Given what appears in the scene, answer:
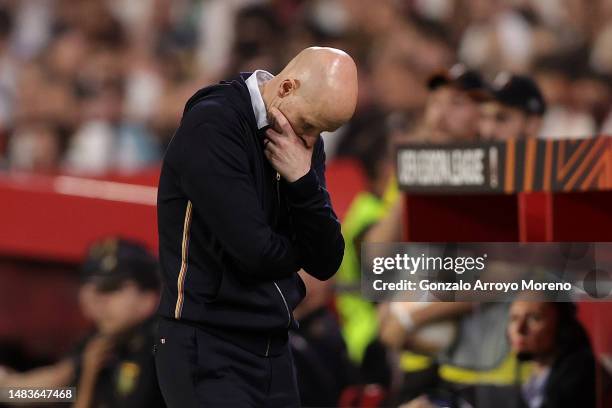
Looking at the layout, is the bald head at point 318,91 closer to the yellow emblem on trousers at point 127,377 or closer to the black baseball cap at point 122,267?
the yellow emblem on trousers at point 127,377

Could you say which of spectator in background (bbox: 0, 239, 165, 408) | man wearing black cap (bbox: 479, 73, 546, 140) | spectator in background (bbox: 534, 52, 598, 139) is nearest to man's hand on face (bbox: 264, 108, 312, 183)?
spectator in background (bbox: 0, 239, 165, 408)

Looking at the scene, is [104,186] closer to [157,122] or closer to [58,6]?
[157,122]

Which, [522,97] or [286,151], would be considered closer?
[286,151]

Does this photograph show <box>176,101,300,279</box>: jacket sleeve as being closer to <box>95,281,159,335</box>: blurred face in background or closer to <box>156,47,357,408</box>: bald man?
<box>156,47,357,408</box>: bald man

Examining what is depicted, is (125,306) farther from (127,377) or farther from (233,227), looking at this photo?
(233,227)

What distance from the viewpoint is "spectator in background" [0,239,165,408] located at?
4301 mm

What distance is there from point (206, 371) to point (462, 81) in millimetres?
2529

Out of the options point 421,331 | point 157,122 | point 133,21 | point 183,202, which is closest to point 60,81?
point 133,21

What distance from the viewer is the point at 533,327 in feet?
12.3

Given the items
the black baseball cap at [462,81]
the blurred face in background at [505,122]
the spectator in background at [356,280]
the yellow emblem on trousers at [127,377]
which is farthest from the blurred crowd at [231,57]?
the yellow emblem on trousers at [127,377]

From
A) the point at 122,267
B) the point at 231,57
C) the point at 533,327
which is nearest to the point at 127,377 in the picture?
the point at 122,267

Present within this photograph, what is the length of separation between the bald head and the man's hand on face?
19 millimetres

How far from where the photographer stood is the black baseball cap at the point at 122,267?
186 inches

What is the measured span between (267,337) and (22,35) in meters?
8.26
